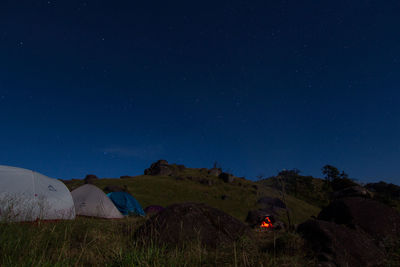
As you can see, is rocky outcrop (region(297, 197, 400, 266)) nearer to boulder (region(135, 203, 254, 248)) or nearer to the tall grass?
the tall grass

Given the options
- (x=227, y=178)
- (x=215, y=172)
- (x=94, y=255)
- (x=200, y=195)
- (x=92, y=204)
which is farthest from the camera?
(x=215, y=172)

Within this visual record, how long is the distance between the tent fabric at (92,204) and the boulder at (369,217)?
14179 mm

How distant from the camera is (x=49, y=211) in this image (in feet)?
35.2

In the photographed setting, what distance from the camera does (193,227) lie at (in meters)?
7.44

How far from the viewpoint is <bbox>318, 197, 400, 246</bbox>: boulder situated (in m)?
9.28

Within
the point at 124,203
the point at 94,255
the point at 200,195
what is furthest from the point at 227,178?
the point at 94,255

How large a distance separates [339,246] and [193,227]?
Answer: 4.25m

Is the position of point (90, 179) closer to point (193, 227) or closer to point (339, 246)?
point (193, 227)

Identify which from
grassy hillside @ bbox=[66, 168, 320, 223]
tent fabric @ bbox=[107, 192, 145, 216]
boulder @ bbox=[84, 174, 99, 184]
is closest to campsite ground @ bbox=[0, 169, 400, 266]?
grassy hillside @ bbox=[66, 168, 320, 223]

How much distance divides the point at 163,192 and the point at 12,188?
28549 mm

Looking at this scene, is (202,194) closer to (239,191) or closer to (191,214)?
(239,191)

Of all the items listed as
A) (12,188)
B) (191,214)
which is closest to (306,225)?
(191,214)

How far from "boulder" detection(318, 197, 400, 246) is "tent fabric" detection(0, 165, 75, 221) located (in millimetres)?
12388

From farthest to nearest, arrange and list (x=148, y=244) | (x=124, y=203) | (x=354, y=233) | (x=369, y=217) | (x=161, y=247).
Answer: (x=124, y=203) < (x=369, y=217) < (x=354, y=233) < (x=161, y=247) < (x=148, y=244)
